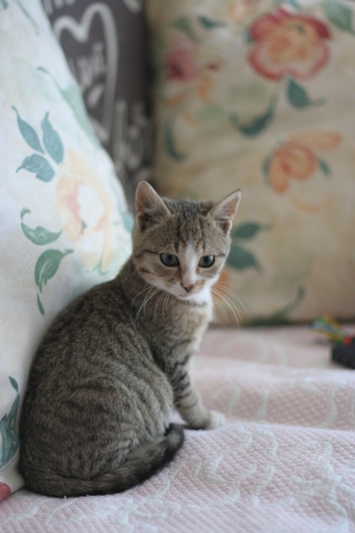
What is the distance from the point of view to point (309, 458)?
0.72 meters

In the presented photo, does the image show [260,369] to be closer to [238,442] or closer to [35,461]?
[238,442]

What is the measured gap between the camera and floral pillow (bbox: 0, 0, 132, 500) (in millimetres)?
731

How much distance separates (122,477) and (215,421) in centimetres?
22

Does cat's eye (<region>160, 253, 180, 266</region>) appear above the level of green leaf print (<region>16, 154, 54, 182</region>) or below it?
below

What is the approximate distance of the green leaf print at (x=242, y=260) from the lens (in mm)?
1286

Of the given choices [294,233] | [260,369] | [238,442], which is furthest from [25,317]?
[294,233]

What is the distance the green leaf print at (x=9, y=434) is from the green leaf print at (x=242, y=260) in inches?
27.8

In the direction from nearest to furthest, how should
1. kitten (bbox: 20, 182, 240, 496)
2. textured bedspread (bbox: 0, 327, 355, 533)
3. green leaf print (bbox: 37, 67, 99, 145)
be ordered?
1. textured bedspread (bbox: 0, 327, 355, 533)
2. kitten (bbox: 20, 182, 240, 496)
3. green leaf print (bbox: 37, 67, 99, 145)

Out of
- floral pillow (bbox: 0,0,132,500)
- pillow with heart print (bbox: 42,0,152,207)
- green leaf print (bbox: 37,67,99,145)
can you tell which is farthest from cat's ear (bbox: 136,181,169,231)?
pillow with heart print (bbox: 42,0,152,207)

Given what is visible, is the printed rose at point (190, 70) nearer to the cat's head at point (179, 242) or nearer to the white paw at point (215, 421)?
the cat's head at point (179, 242)

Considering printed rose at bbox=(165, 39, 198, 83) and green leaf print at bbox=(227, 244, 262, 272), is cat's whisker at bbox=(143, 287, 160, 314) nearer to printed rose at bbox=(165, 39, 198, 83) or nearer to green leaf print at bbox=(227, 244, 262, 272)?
green leaf print at bbox=(227, 244, 262, 272)

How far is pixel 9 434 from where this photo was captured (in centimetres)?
71

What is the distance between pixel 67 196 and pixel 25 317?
0.82ft

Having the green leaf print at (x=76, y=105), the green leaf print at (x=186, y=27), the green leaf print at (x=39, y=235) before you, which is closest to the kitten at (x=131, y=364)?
the green leaf print at (x=39, y=235)
